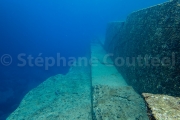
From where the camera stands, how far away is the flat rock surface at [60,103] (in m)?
4.05

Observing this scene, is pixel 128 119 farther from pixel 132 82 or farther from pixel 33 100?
pixel 33 100

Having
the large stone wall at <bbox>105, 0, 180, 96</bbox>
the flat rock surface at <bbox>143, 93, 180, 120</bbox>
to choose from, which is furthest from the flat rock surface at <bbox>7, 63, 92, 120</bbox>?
the flat rock surface at <bbox>143, 93, 180, 120</bbox>

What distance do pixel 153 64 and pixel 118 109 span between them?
107cm

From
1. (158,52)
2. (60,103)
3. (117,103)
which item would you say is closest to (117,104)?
(117,103)

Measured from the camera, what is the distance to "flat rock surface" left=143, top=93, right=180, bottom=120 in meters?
1.36

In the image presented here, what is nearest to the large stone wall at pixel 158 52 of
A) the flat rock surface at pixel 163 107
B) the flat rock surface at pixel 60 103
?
the flat rock surface at pixel 163 107

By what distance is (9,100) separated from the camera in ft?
20.8

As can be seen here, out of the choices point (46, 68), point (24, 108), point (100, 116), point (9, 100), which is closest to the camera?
point (100, 116)

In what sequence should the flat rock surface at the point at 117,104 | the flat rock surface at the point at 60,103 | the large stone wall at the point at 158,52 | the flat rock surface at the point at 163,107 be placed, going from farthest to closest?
the flat rock surface at the point at 60,103 → the flat rock surface at the point at 117,104 → the large stone wall at the point at 158,52 → the flat rock surface at the point at 163,107

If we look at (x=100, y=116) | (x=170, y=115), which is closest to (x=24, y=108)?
(x=100, y=116)

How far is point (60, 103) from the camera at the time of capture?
4.71 metres

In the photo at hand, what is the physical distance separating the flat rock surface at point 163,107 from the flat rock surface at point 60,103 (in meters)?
2.39

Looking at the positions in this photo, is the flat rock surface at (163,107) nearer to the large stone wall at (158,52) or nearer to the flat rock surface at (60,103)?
the large stone wall at (158,52)

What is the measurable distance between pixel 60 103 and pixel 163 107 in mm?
3721
